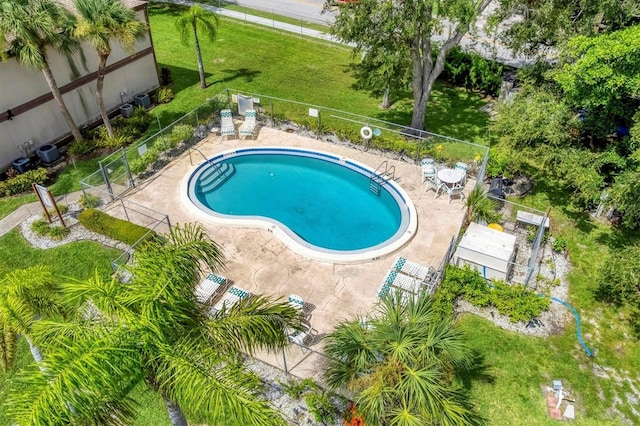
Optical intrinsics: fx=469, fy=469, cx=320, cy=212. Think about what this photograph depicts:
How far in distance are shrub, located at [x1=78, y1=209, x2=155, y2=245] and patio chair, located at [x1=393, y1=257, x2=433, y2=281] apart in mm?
9044

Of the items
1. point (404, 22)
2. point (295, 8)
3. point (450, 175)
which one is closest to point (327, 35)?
point (295, 8)

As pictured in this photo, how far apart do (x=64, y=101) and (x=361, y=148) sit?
14.9 metres

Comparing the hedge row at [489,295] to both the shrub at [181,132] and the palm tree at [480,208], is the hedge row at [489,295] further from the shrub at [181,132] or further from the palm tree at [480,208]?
the shrub at [181,132]

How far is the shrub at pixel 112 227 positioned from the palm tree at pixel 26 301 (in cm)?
751

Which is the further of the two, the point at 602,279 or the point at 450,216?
the point at 450,216

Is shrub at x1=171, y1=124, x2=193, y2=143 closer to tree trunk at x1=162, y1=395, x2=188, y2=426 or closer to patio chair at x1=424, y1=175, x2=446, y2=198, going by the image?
patio chair at x1=424, y1=175, x2=446, y2=198

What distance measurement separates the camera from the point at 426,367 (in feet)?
30.7

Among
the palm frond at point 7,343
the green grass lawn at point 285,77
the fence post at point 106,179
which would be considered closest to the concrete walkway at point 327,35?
the green grass lawn at point 285,77

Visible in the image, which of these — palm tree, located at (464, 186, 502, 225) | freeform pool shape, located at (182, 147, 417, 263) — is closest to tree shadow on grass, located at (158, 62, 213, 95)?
freeform pool shape, located at (182, 147, 417, 263)

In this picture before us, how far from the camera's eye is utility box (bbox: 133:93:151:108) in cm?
2660

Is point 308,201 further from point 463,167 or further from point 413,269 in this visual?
point 463,167

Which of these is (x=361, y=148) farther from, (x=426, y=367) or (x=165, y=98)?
(x=426, y=367)

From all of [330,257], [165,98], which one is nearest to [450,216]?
[330,257]

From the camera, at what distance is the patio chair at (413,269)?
52.7 ft
